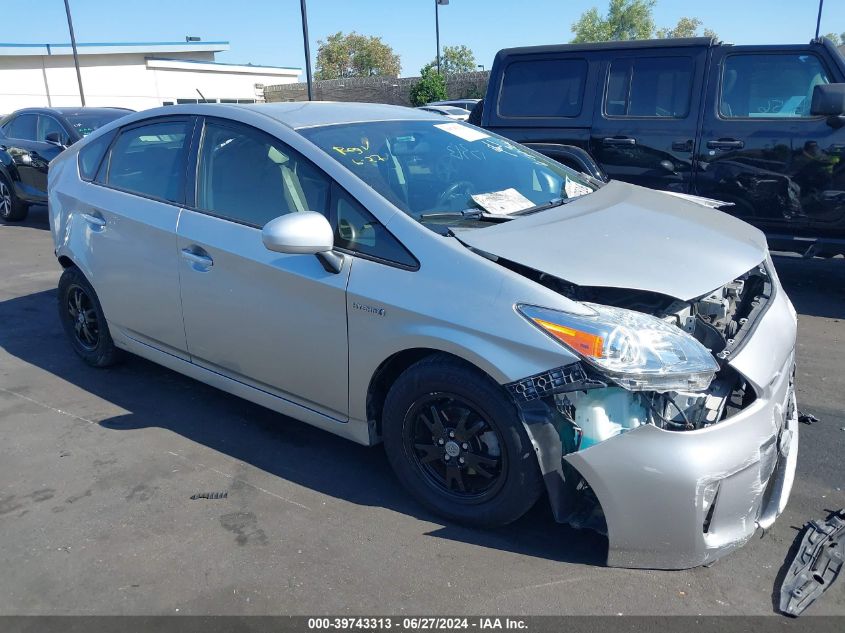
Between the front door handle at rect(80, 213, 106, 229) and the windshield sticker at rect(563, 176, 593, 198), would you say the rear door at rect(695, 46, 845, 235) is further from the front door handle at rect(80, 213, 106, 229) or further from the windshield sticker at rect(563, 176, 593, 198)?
the front door handle at rect(80, 213, 106, 229)

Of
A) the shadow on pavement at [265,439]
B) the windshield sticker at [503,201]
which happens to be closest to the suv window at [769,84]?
the windshield sticker at [503,201]

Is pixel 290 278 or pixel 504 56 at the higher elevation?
pixel 504 56

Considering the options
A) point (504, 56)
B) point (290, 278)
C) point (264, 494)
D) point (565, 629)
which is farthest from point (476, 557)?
point (504, 56)

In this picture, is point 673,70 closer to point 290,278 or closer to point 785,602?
point 290,278

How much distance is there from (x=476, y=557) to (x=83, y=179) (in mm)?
3503

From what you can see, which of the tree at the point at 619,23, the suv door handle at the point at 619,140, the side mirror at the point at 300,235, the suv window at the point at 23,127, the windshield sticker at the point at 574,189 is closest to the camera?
the side mirror at the point at 300,235

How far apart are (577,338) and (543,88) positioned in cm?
488

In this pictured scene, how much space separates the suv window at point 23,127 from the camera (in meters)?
10.6

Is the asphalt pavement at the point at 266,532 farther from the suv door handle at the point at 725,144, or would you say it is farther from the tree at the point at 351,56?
the tree at the point at 351,56

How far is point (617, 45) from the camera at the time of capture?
255 inches

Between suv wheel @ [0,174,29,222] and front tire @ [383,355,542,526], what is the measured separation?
9733 mm

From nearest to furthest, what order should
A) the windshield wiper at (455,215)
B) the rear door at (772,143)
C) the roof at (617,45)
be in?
the windshield wiper at (455,215) < the rear door at (772,143) < the roof at (617,45)

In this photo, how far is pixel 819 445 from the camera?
12.2ft

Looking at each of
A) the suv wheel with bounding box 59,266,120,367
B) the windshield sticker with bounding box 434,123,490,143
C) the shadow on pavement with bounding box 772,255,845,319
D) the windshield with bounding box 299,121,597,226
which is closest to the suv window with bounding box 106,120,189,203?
the suv wheel with bounding box 59,266,120,367
